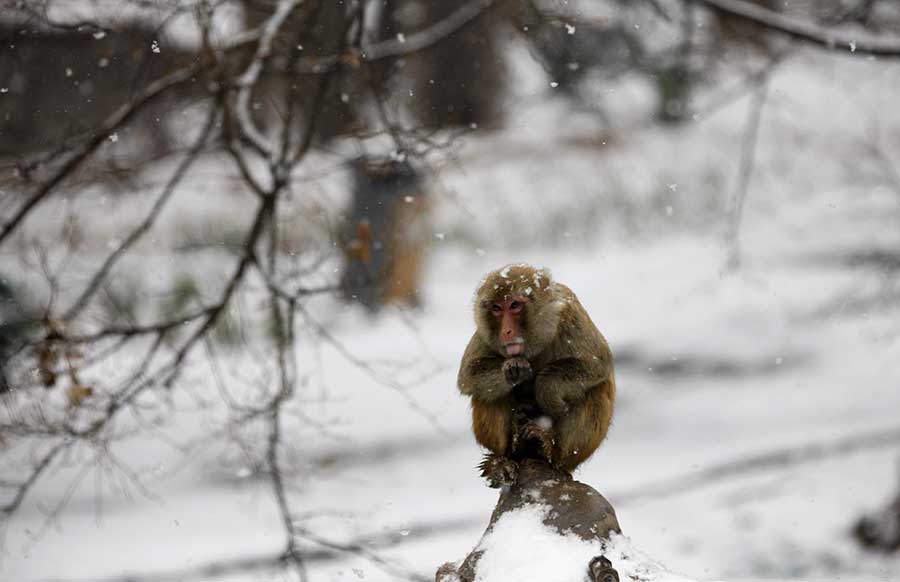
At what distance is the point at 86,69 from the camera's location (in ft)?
27.3

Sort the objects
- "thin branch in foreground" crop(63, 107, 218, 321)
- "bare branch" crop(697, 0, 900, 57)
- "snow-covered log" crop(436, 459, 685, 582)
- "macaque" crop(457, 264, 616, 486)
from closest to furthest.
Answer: "snow-covered log" crop(436, 459, 685, 582)
"macaque" crop(457, 264, 616, 486)
"thin branch in foreground" crop(63, 107, 218, 321)
"bare branch" crop(697, 0, 900, 57)

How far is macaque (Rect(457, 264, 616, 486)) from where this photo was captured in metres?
3.47

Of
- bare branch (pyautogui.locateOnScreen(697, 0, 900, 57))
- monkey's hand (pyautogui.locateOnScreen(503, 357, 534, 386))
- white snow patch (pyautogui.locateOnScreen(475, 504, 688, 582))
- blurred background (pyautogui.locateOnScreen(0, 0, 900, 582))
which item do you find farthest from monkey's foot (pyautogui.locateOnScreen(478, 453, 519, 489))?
bare branch (pyautogui.locateOnScreen(697, 0, 900, 57))

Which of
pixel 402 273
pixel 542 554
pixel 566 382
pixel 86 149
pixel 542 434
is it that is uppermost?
pixel 402 273

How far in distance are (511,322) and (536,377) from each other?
0.96ft

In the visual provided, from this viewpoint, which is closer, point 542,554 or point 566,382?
point 542,554

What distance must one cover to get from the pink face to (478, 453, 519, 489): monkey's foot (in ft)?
1.34

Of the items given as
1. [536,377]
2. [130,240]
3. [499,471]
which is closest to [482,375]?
[536,377]

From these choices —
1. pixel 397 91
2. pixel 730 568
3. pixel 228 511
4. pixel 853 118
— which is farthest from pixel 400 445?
pixel 853 118

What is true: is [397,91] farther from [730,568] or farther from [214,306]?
[730,568]

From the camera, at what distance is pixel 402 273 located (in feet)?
35.8

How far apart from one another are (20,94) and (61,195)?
12.4 ft

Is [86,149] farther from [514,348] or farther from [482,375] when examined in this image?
[514,348]

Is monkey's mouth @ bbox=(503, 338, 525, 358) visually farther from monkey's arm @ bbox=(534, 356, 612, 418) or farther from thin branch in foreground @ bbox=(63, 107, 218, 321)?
thin branch in foreground @ bbox=(63, 107, 218, 321)
